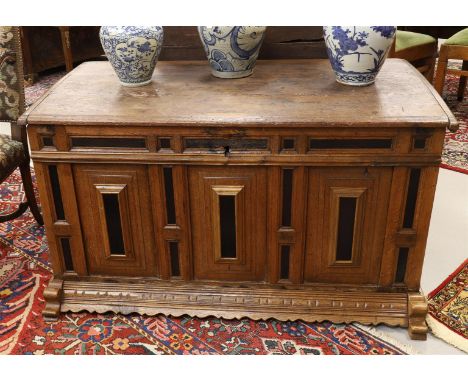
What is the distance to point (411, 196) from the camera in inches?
57.8

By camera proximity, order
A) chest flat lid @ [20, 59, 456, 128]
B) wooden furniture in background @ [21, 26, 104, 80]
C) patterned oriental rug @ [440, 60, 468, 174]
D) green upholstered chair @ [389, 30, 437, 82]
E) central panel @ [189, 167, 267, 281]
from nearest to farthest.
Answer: chest flat lid @ [20, 59, 456, 128], central panel @ [189, 167, 267, 281], patterned oriental rug @ [440, 60, 468, 174], green upholstered chair @ [389, 30, 437, 82], wooden furniture in background @ [21, 26, 104, 80]

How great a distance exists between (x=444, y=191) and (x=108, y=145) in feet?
5.18

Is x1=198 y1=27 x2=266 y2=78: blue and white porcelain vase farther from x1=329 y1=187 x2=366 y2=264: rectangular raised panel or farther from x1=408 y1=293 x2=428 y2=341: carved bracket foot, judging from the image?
x1=408 y1=293 x2=428 y2=341: carved bracket foot

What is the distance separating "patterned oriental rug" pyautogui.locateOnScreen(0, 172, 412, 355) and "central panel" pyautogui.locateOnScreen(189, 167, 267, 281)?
0.16 m

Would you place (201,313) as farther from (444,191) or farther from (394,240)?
(444,191)

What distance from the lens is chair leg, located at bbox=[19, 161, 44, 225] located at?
1990 millimetres

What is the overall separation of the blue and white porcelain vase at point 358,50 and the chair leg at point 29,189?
46.7 inches

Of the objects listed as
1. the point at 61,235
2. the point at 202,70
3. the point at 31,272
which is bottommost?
the point at 31,272

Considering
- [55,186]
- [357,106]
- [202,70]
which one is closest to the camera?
[357,106]

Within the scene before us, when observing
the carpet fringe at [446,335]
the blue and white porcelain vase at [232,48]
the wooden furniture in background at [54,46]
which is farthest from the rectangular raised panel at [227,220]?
the wooden furniture in background at [54,46]

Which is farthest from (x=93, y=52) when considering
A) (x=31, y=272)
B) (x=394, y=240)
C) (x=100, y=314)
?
(x=394, y=240)

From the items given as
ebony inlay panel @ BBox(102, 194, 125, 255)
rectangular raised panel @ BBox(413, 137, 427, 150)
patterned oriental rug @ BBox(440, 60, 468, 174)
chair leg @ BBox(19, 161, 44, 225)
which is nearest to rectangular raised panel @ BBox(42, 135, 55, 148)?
ebony inlay panel @ BBox(102, 194, 125, 255)

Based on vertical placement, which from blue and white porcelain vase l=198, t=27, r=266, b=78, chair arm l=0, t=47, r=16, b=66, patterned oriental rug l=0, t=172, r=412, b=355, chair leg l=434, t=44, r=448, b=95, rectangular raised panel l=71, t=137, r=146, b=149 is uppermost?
blue and white porcelain vase l=198, t=27, r=266, b=78

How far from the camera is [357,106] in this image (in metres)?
1.44
